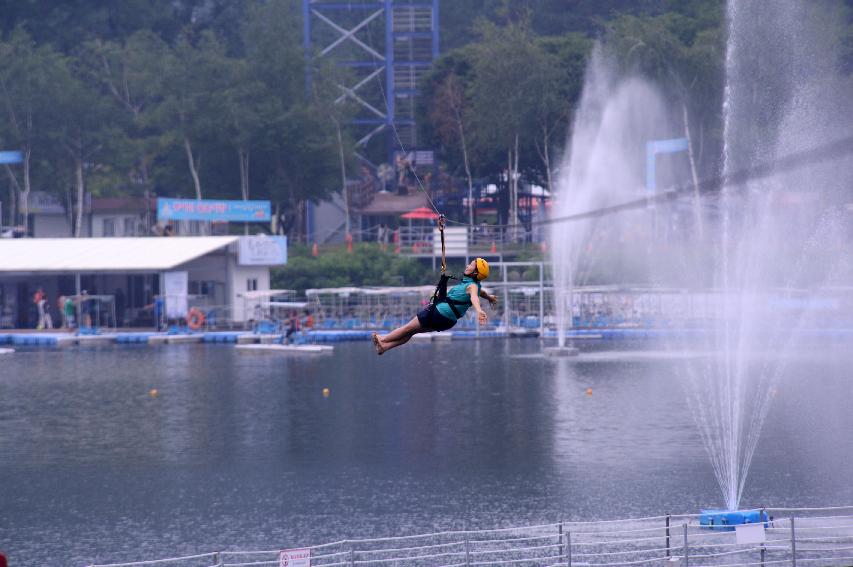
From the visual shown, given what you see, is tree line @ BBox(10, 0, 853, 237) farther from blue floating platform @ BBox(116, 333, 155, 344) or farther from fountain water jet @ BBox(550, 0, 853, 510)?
blue floating platform @ BBox(116, 333, 155, 344)

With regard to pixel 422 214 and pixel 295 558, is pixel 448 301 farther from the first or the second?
pixel 422 214

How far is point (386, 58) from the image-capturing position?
120375 mm

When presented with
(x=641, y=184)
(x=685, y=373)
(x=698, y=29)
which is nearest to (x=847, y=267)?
(x=641, y=184)

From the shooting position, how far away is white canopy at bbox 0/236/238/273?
91.2 m

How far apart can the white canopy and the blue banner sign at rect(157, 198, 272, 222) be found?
4007 mm

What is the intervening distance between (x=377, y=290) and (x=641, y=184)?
2676 centimetres

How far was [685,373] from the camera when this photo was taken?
253 ft

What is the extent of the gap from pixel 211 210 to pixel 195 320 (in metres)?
11.9

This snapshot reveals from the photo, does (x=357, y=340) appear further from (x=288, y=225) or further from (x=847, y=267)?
(x=847, y=267)

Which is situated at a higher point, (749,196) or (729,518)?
(749,196)

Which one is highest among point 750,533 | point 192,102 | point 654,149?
point 192,102

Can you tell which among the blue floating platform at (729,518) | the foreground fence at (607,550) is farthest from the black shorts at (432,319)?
the blue floating platform at (729,518)

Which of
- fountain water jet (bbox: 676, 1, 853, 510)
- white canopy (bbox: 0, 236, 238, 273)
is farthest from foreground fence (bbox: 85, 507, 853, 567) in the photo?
white canopy (bbox: 0, 236, 238, 273)

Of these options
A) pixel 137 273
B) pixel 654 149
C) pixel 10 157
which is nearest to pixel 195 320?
pixel 137 273
